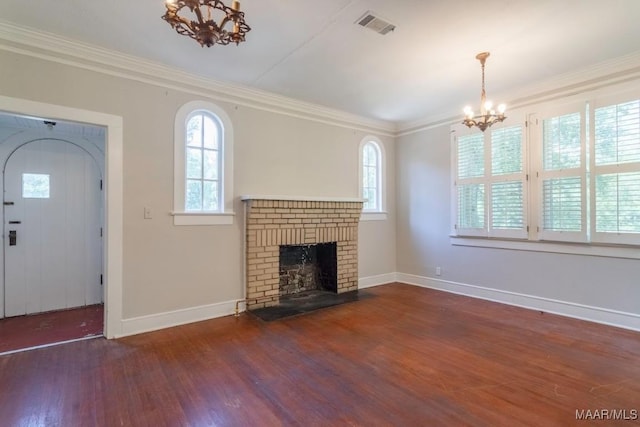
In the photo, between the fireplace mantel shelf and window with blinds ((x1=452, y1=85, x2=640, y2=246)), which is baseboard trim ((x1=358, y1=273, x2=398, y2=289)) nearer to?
the fireplace mantel shelf

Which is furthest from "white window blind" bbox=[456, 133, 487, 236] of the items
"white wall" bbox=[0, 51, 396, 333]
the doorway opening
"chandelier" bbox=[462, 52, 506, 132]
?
the doorway opening

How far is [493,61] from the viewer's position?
134 inches

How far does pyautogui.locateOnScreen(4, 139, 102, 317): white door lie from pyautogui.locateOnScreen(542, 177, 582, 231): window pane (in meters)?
5.99

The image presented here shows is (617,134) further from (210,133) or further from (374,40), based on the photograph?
(210,133)

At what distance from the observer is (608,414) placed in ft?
6.55

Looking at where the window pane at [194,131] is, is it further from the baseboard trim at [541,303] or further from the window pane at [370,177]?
the baseboard trim at [541,303]

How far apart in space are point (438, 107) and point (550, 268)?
107 inches

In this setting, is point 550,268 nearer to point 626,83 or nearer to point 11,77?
point 626,83

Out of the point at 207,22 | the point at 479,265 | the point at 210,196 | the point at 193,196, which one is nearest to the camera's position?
the point at 207,22

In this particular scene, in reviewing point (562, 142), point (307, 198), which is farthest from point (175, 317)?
point (562, 142)

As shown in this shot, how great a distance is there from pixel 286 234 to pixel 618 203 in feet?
12.5

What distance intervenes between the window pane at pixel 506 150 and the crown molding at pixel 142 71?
7.46ft

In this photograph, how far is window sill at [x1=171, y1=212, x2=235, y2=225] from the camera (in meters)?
3.63

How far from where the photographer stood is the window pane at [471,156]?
4.62 m
